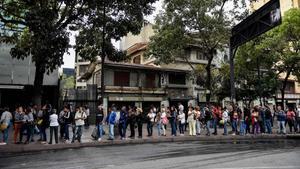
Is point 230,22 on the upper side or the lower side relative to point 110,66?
upper

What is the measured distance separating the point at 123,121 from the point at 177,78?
19.0m

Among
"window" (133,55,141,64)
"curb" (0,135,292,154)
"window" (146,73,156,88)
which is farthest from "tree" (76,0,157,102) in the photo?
"window" (133,55,141,64)

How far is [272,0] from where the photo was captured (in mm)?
17219

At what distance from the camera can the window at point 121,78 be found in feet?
99.7

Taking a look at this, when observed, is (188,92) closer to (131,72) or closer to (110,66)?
(131,72)

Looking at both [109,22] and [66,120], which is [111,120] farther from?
[109,22]

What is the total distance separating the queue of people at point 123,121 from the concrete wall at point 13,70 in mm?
7332

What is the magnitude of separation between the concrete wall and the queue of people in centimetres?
733

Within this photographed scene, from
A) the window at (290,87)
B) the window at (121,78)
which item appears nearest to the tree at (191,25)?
the window at (121,78)

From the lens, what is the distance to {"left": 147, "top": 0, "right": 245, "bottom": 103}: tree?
23.2 metres

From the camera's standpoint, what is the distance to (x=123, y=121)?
15.3 meters

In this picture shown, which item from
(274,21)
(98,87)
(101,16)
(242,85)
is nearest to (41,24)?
(101,16)

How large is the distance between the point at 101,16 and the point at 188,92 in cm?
2004

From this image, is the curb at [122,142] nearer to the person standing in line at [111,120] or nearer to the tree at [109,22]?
the person standing in line at [111,120]
